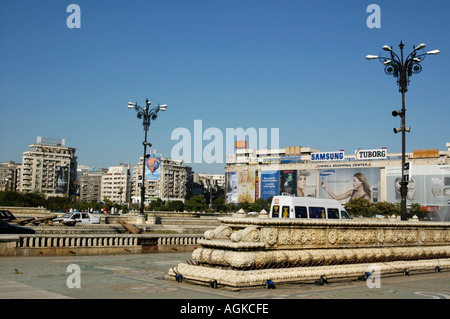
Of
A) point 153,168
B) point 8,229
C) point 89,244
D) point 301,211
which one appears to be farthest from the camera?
point 153,168

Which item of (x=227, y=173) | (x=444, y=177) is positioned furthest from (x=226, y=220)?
(x=227, y=173)

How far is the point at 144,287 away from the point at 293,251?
140 inches

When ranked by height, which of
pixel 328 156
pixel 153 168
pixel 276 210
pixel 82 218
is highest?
pixel 328 156

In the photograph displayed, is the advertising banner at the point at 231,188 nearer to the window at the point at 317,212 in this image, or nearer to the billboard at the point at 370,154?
the billboard at the point at 370,154

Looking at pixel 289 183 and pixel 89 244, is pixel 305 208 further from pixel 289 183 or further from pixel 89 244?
pixel 289 183

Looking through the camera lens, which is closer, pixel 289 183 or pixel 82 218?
pixel 82 218

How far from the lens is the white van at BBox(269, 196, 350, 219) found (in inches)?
908

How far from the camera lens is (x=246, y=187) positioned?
163 metres

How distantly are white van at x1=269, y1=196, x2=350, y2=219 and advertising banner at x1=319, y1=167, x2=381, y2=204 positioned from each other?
11844 centimetres

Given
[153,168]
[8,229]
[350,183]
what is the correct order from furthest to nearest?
[350,183], [153,168], [8,229]

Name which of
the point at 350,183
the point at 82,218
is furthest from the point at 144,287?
the point at 350,183

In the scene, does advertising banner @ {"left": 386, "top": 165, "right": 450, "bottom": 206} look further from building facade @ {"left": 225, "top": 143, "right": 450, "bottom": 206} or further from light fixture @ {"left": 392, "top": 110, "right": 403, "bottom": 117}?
light fixture @ {"left": 392, "top": 110, "right": 403, "bottom": 117}
